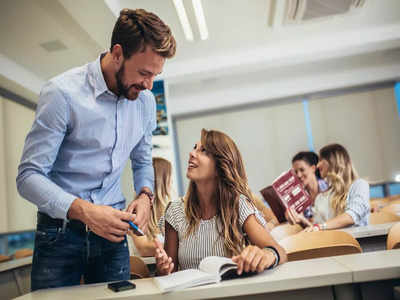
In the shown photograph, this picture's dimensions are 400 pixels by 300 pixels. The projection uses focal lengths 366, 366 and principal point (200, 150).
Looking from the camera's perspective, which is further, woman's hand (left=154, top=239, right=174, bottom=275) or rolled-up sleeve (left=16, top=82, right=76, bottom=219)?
woman's hand (left=154, top=239, right=174, bottom=275)

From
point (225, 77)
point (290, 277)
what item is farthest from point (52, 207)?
point (225, 77)

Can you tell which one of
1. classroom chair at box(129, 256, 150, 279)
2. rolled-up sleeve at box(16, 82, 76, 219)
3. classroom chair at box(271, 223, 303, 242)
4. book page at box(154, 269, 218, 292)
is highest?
rolled-up sleeve at box(16, 82, 76, 219)

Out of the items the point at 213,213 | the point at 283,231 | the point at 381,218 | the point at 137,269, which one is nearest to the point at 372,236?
the point at 283,231

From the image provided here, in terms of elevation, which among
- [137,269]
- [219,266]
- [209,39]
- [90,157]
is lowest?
[137,269]

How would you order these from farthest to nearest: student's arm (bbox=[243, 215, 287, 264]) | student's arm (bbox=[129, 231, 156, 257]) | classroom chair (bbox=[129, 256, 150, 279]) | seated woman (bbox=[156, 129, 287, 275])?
student's arm (bbox=[129, 231, 156, 257])
classroom chair (bbox=[129, 256, 150, 279])
seated woman (bbox=[156, 129, 287, 275])
student's arm (bbox=[243, 215, 287, 264])

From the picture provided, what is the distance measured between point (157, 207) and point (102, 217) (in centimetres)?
174

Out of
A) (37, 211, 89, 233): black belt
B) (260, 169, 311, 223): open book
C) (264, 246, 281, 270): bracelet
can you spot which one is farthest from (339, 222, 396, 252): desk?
(37, 211, 89, 233): black belt

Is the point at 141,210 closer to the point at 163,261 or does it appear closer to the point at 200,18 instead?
the point at 163,261

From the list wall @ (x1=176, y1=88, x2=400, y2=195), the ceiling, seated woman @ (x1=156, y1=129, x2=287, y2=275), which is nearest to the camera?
seated woman @ (x1=156, y1=129, x2=287, y2=275)

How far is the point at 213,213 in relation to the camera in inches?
69.3

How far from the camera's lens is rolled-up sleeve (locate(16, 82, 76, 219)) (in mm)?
1153

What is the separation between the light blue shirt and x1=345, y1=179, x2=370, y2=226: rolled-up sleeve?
6.26 feet

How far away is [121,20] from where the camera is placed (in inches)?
53.2

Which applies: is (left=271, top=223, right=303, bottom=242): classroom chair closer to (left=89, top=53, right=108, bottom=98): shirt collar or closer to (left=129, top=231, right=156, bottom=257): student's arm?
(left=129, top=231, right=156, bottom=257): student's arm
